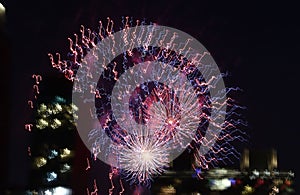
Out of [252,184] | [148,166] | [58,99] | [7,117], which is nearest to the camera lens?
[58,99]

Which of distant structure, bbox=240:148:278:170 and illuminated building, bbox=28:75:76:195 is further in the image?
distant structure, bbox=240:148:278:170

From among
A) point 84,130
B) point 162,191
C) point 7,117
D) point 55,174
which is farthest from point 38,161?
point 162,191

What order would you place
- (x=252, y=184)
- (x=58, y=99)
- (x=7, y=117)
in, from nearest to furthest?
1. (x=58, y=99)
2. (x=7, y=117)
3. (x=252, y=184)

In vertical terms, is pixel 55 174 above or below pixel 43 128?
below

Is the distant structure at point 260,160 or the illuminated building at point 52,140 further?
the distant structure at point 260,160

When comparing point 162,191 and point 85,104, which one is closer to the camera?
point 85,104

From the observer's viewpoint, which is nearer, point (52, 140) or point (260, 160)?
point (52, 140)

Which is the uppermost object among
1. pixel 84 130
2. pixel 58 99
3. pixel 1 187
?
pixel 58 99

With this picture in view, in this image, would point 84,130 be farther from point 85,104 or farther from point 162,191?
point 162,191

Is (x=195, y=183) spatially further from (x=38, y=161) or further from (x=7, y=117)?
(x=38, y=161)

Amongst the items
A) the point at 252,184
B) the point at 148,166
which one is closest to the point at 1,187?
the point at 148,166
